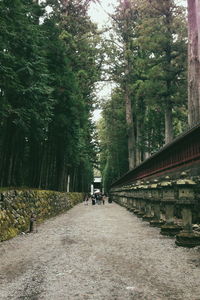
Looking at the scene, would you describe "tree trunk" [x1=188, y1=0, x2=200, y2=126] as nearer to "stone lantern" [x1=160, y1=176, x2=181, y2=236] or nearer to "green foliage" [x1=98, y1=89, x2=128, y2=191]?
"stone lantern" [x1=160, y1=176, x2=181, y2=236]

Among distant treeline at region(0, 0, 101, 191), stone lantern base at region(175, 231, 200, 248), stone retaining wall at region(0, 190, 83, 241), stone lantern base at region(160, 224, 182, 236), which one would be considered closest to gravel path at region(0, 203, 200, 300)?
stone lantern base at region(175, 231, 200, 248)

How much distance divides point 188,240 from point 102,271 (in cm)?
203

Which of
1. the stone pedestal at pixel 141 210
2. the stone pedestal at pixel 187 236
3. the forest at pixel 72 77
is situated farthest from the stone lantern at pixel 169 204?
the forest at pixel 72 77

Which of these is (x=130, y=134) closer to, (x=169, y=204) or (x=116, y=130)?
(x=116, y=130)

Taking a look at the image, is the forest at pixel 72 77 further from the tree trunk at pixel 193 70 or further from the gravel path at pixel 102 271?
the gravel path at pixel 102 271

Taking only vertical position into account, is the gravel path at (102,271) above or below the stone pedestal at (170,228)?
below

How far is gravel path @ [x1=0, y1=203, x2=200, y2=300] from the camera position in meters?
2.76

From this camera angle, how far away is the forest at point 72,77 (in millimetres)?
11297

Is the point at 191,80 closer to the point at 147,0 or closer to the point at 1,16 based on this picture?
the point at 1,16

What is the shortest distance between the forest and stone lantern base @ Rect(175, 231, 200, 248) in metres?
7.37

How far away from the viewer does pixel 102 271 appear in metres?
3.49

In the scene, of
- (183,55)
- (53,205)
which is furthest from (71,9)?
(53,205)

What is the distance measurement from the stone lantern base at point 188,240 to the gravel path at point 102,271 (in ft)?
0.41

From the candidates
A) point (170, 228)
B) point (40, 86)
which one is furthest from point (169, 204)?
point (40, 86)
